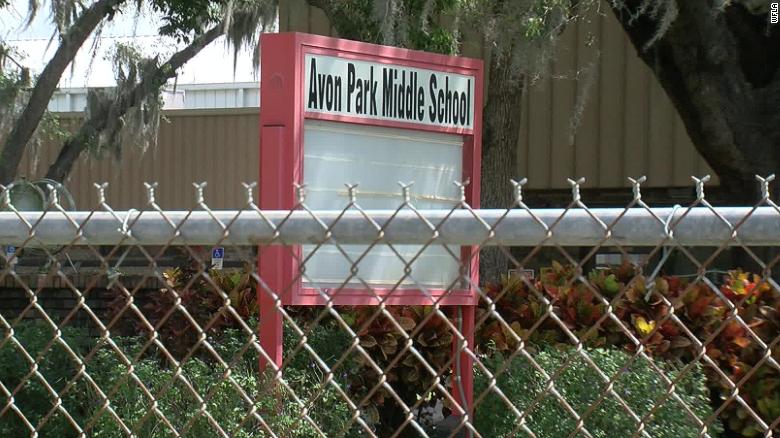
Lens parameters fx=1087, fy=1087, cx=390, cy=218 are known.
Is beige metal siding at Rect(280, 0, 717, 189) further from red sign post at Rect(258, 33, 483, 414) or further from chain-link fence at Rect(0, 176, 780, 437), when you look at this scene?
red sign post at Rect(258, 33, 483, 414)

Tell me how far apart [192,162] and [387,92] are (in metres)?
13.2

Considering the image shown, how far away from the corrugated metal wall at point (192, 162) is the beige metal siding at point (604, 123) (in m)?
4.70

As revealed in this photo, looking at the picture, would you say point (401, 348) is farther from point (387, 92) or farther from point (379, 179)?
point (387, 92)

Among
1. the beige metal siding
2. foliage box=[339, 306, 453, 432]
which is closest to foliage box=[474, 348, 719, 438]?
foliage box=[339, 306, 453, 432]

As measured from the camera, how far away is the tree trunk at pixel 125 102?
15.5 m

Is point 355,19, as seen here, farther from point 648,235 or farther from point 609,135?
point 648,235

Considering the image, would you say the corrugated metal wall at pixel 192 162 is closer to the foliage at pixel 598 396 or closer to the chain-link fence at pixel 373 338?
the chain-link fence at pixel 373 338

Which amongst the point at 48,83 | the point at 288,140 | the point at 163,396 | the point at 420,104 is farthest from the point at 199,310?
the point at 48,83

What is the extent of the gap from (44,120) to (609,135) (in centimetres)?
867

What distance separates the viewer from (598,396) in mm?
3932

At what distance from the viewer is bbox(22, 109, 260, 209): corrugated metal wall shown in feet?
57.4

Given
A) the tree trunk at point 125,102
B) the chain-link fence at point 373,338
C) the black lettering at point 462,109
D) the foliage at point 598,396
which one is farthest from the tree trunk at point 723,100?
the tree trunk at point 125,102

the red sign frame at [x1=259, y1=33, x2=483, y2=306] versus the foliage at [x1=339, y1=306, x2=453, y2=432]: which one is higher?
the red sign frame at [x1=259, y1=33, x2=483, y2=306]

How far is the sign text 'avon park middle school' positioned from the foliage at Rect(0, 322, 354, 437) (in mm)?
1043
